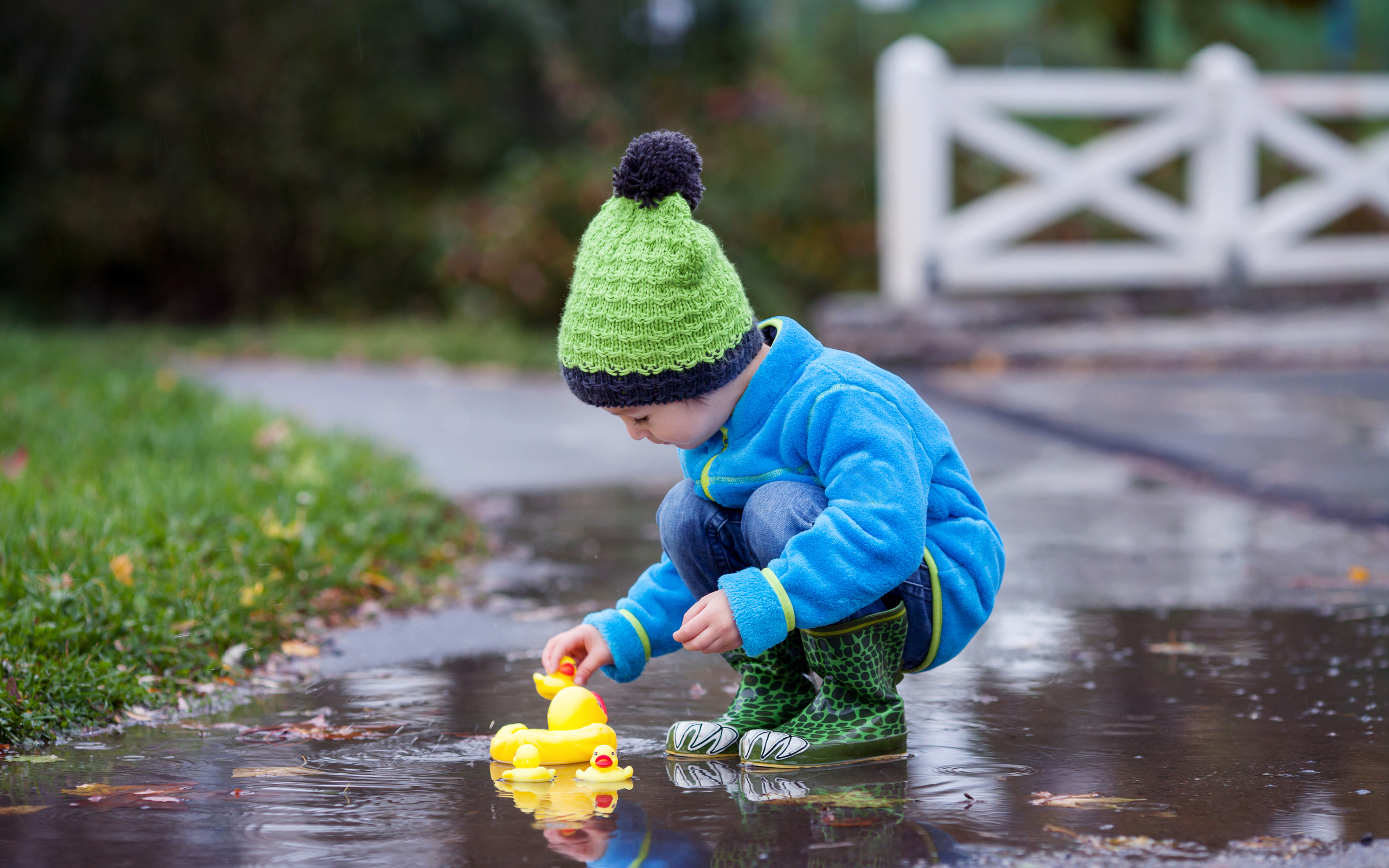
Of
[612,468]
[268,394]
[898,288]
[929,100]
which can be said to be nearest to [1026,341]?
[898,288]

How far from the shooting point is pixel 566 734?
2574mm

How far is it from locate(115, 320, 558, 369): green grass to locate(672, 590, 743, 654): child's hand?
26.6 feet

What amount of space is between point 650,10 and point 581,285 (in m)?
13.0

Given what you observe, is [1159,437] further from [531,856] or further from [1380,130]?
[1380,130]

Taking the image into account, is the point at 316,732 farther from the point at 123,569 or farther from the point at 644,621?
the point at 123,569

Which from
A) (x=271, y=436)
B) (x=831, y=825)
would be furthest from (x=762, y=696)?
(x=271, y=436)

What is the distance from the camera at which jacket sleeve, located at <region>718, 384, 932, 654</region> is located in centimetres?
240

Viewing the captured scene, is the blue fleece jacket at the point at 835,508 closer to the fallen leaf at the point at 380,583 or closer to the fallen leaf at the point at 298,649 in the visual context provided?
the fallen leaf at the point at 298,649

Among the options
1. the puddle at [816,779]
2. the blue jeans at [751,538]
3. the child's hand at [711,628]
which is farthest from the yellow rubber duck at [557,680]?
the child's hand at [711,628]

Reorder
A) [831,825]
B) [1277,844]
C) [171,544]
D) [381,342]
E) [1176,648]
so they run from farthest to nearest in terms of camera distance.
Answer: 1. [381,342]
2. [171,544]
3. [1176,648]
4. [831,825]
5. [1277,844]

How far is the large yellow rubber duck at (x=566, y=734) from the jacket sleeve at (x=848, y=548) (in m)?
0.36

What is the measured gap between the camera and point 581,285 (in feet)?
8.38

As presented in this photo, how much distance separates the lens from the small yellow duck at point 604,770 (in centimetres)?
249

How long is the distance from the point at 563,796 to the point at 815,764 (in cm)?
42
